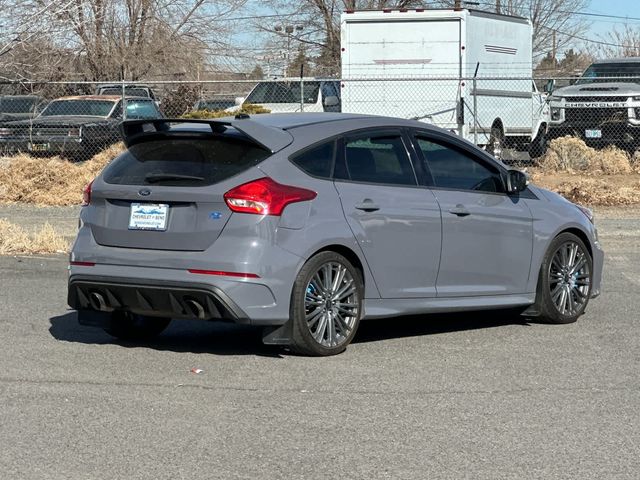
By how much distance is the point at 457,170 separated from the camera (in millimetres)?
8844

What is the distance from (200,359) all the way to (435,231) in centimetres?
193

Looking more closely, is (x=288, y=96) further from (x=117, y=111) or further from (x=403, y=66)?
(x=117, y=111)

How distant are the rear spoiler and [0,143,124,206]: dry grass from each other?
10.7m

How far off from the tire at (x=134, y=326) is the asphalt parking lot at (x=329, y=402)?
0.11 meters

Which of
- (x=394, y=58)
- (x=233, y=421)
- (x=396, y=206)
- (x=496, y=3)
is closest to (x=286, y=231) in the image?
(x=396, y=206)

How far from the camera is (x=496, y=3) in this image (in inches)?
1903

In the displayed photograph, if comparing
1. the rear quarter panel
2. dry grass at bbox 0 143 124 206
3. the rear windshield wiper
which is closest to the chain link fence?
dry grass at bbox 0 143 124 206

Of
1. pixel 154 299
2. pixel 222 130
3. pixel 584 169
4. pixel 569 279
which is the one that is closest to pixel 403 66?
pixel 584 169

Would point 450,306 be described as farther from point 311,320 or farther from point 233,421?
point 233,421

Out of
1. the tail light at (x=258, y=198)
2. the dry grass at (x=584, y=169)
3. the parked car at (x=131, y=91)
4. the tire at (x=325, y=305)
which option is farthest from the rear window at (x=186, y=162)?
the parked car at (x=131, y=91)

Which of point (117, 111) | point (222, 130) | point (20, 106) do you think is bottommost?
point (222, 130)

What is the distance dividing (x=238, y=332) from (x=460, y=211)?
1.93 meters

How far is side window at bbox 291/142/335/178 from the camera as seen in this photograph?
782 cm

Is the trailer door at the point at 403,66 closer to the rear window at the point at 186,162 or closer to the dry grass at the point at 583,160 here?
the dry grass at the point at 583,160
